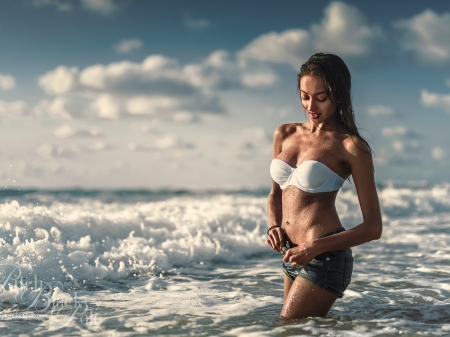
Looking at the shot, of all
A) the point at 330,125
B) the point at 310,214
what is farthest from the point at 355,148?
the point at 310,214

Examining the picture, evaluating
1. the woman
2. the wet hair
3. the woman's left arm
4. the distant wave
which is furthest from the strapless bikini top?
the distant wave

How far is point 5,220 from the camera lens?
8484mm

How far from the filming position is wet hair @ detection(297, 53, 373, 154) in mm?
3814

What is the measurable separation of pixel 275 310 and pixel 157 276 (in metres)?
2.95

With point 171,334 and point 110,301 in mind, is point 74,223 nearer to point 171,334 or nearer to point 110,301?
point 110,301

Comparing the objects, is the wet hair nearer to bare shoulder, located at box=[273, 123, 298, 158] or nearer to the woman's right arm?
bare shoulder, located at box=[273, 123, 298, 158]

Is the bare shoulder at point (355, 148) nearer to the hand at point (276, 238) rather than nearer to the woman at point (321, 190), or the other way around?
the woman at point (321, 190)

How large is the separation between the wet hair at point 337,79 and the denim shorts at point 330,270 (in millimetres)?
865

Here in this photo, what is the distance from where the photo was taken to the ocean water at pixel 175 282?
461 centimetres

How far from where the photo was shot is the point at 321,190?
397 centimetres

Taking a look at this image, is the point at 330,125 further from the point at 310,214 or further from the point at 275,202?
the point at 275,202

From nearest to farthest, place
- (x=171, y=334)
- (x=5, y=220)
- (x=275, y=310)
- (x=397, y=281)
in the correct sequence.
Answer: (x=171, y=334), (x=275, y=310), (x=397, y=281), (x=5, y=220)

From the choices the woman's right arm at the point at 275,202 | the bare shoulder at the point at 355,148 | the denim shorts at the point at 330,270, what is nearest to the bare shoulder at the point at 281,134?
the woman's right arm at the point at 275,202

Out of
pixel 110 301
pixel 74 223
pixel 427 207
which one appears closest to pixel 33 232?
pixel 74 223
